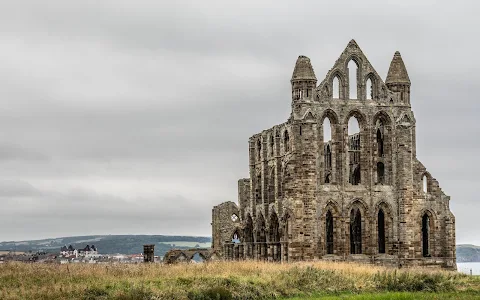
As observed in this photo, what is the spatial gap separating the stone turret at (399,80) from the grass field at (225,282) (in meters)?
15.9

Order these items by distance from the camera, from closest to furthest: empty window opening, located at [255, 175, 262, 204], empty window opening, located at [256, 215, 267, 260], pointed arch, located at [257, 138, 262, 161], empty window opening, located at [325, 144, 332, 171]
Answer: empty window opening, located at [256, 215, 267, 260]
pointed arch, located at [257, 138, 262, 161]
empty window opening, located at [255, 175, 262, 204]
empty window opening, located at [325, 144, 332, 171]

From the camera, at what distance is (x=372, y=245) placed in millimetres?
55125

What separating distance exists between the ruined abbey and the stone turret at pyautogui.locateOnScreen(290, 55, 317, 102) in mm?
59

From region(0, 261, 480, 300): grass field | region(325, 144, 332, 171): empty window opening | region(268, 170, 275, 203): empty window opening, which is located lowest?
region(0, 261, 480, 300): grass field

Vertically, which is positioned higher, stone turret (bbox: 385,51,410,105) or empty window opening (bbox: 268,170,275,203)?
stone turret (bbox: 385,51,410,105)

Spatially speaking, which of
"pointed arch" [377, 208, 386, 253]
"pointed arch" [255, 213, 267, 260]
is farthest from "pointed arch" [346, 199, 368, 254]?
"pointed arch" [255, 213, 267, 260]

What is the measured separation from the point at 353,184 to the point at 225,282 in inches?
957

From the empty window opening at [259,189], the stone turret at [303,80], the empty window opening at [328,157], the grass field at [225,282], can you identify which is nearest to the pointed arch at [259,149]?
the empty window opening at [259,189]

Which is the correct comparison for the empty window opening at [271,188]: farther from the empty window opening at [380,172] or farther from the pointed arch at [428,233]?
the pointed arch at [428,233]

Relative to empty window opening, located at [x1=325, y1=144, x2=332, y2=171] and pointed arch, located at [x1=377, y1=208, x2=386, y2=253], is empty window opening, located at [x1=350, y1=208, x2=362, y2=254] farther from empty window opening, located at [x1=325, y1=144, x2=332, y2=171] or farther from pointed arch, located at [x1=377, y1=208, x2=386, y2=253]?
empty window opening, located at [x1=325, y1=144, x2=332, y2=171]

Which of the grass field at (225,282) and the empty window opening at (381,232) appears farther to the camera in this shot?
the empty window opening at (381,232)

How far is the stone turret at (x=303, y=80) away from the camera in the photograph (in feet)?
177

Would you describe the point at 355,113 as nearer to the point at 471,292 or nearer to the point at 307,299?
the point at 471,292

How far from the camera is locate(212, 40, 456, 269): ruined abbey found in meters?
52.9
